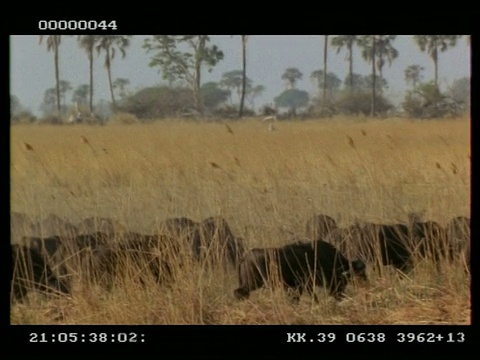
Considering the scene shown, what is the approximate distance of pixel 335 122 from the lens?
6.03 meters

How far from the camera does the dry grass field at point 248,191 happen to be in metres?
3.98

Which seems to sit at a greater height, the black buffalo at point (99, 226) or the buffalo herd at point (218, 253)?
the black buffalo at point (99, 226)

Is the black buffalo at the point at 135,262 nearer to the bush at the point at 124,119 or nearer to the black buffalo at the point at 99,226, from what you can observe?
the black buffalo at the point at 99,226

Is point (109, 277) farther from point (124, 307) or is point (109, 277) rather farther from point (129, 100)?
point (129, 100)

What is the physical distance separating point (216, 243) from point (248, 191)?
0.73 m

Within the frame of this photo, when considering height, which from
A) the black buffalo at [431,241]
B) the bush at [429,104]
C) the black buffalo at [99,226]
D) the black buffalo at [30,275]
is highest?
the bush at [429,104]

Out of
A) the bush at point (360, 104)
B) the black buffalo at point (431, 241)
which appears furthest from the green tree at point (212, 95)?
the black buffalo at point (431, 241)

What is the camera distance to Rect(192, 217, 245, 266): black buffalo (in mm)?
4223

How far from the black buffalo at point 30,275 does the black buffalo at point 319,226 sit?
162 centimetres
